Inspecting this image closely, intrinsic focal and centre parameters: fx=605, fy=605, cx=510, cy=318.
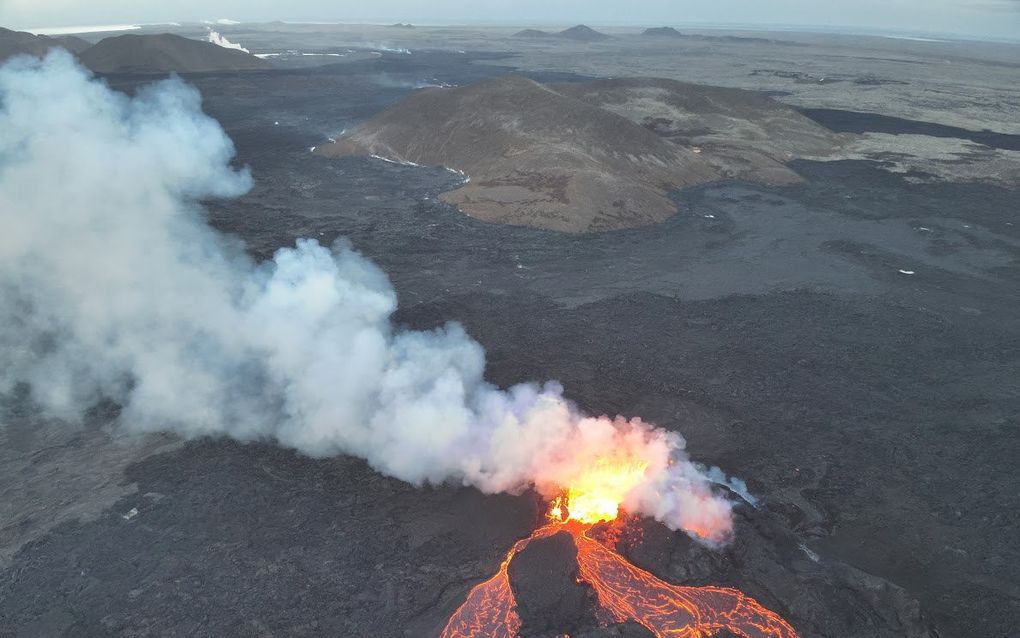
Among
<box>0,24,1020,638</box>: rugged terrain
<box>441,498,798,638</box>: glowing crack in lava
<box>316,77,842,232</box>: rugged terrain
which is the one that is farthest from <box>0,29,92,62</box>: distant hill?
<box>441,498,798,638</box>: glowing crack in lava

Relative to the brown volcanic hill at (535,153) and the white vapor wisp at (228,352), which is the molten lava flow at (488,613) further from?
the brown volcanic hill at (535,153)

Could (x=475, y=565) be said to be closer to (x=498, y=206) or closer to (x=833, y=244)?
(x=498, y=206)

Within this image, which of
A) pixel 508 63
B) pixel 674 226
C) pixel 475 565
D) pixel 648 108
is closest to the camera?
pixel 475 565

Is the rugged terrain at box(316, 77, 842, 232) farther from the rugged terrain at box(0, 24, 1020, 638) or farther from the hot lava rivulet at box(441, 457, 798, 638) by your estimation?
the hot lava rivulet at box(441, 457, 798, 638)

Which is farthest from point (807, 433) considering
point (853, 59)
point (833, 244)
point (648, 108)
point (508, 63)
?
point (853, 59)

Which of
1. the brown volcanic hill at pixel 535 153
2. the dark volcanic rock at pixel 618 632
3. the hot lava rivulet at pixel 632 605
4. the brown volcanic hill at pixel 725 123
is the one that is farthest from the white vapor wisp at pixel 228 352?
the brown volcanic hill at pixel 725 123
